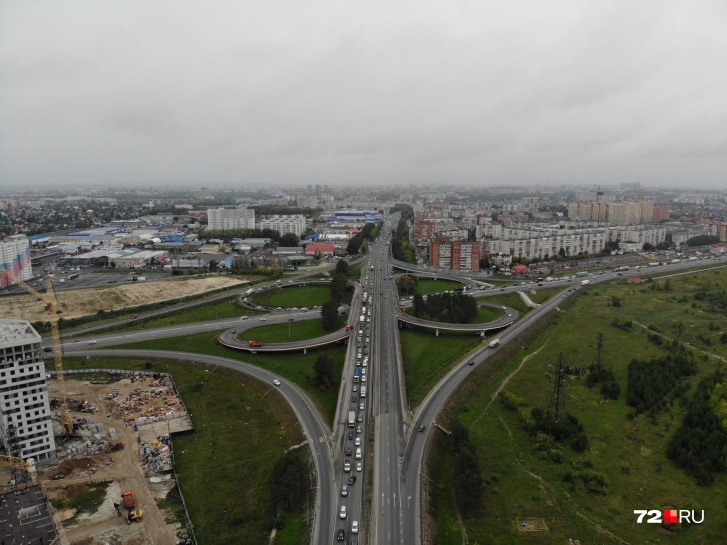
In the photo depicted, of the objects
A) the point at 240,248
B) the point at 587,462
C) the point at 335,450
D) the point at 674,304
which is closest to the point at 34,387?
the point at 335,450

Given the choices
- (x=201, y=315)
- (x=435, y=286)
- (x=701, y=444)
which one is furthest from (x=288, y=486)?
(x=435, y=286)

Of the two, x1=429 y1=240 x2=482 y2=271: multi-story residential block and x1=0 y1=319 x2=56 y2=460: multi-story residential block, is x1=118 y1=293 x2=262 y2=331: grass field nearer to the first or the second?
x1=0 y1=319 x2=56 y2=460: multi-story residential block

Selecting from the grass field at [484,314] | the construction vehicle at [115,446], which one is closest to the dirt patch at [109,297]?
the grass field at [484,314]

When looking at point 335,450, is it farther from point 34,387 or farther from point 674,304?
point 674,304

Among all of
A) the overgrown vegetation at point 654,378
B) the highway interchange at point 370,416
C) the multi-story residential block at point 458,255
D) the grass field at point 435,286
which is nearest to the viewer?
the highway interchange at point 370,416

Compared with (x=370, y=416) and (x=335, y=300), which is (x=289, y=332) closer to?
(x=335, y=300)

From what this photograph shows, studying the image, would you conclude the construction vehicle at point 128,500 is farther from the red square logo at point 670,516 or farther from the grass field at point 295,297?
the grass field at point 295,297
